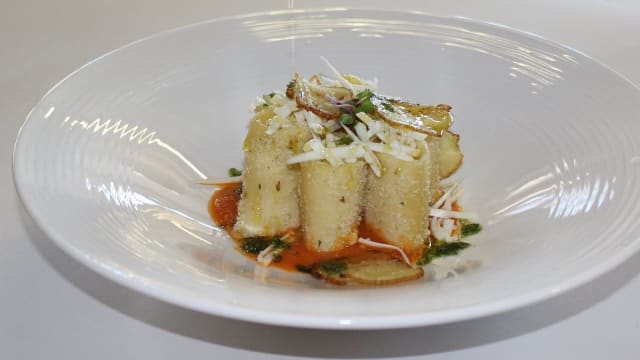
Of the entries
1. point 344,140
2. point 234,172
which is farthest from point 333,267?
point 234,172

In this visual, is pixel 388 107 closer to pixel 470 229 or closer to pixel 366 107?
pixel 366 107

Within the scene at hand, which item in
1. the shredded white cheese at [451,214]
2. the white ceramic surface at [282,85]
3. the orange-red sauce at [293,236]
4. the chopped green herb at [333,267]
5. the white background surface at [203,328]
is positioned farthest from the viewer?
the shredded white cheese at [451,214]

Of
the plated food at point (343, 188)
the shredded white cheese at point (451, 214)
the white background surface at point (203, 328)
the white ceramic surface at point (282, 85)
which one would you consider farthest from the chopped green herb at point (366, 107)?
the white background surface at point (203, 328)

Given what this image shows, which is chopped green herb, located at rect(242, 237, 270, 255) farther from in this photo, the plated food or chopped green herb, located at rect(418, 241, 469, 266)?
chopped green herb, located at rect(418, 241, 469, 266)

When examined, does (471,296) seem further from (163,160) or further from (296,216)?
(163,160)

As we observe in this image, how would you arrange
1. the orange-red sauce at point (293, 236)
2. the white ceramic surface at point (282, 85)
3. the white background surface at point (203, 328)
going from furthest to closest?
the orange-red sauce at point (293, 236) < the white background surface at point (203, 328) < the white ceramic surface at point (282, 85)

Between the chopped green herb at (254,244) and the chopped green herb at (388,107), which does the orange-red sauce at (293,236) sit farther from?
the chopped green herb at (388,107)

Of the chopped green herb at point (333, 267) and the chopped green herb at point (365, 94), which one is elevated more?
the chopped green herb at point (365, 94)
